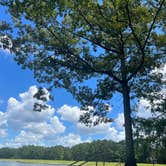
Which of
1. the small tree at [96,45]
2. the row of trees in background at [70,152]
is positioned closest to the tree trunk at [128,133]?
the small tree at [96,45]

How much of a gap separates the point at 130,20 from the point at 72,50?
3669 millimetres

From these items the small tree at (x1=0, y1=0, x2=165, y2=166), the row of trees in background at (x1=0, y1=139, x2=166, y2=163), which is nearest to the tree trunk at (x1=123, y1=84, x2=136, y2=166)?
the small tree at (x1=0, y1=0, x2=165, y2=166)

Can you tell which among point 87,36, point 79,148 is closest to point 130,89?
point 87,36

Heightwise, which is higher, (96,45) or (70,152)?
(70,152)

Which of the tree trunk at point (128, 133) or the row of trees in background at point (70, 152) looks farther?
the row of trees in background at point (70, 152)

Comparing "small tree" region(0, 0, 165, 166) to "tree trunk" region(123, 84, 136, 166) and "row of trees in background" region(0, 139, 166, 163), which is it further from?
"row of trees in background" region(0, 139, 166, 163)

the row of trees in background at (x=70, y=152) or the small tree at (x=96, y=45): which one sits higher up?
the row of trees in background at (x=70, y=152)

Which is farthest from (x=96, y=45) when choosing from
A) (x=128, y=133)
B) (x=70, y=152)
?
(x=70, y=152)

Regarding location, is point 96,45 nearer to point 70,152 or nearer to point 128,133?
point 128,133

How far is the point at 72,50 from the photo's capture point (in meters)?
16.0

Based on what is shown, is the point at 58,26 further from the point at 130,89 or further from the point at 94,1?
the point at 130,89

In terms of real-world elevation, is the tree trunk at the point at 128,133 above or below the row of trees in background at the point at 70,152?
below

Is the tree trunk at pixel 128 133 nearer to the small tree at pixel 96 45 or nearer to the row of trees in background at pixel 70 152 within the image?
the small tree at pixel 96 45

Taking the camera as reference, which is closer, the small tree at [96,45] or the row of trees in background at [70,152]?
the small tree at [96,45]
